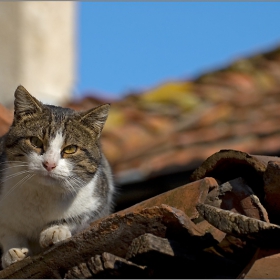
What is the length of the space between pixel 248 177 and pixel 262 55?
679 centimetres

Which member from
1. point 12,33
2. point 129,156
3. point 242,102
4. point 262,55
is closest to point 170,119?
point 242,102

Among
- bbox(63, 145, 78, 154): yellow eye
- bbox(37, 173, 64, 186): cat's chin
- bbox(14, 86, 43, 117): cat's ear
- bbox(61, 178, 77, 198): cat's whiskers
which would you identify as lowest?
bbox(61, 178, 77, 198): cat's whiskers

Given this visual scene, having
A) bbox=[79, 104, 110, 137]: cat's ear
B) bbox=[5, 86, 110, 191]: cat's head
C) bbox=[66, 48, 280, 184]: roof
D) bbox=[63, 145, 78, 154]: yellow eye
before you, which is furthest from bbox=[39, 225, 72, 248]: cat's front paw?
bbox=[66, 48, 280, 184]: roof

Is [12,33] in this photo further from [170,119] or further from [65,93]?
[170,119]

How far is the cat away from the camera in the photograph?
3178mm

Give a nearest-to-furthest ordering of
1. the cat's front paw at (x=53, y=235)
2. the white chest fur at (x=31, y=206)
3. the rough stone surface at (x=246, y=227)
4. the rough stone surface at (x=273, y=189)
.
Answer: the rough stone surface at (x=246, y=227)
the rough stone surface at (x=273, y=189)
the cat's front paw at (x=53, y=235)
the white chest fur at (x=31, y=206)

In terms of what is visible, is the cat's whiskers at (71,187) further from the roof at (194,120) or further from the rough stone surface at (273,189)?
the roof at (194,120)

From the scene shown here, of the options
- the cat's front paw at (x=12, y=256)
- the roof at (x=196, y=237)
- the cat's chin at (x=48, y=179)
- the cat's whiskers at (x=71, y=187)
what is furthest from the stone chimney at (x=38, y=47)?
the roof at (x=196, y=237)

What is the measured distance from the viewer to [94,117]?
11.3ft

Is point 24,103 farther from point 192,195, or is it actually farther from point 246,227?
point 246,227

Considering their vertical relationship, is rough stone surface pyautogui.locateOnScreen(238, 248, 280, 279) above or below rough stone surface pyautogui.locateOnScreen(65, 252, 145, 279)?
above

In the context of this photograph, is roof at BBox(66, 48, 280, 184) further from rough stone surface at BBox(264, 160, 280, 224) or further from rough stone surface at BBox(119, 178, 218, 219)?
rough stone surface at BBox(264, 160, 280, 224)

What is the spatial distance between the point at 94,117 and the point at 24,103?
0.34 metres

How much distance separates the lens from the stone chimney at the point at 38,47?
13.2m
